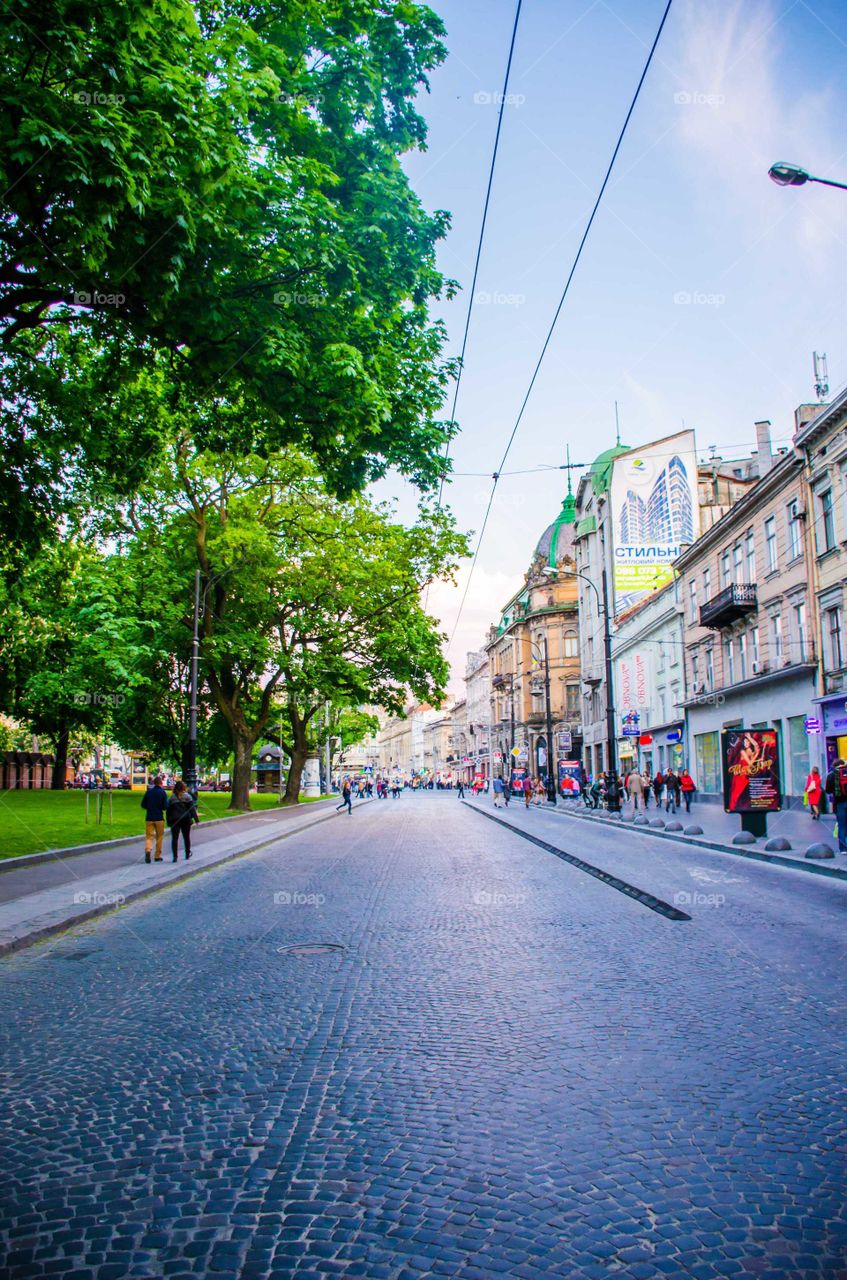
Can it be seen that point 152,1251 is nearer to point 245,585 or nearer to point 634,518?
point 245,585

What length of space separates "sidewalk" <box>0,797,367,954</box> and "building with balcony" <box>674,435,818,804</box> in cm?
1969

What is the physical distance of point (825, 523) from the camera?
101ft

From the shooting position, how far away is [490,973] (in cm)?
A: 747

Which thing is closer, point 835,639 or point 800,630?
point 835,639

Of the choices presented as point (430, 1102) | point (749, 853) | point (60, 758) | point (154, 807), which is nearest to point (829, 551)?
point (749, 853)

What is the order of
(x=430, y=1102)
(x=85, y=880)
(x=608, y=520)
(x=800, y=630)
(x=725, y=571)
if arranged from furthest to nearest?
(x=608, y=520)
(x=725, y=571)
(x=800, y=630)
(x=85, y=880)
(x=430, y=1102)

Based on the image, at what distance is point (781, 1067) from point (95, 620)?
29.1 m

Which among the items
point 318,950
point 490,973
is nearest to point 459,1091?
point 490,973

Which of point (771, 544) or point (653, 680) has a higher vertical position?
point (771, 544)

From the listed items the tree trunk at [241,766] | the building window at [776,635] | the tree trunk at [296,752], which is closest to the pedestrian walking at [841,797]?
the building window at [776,635]

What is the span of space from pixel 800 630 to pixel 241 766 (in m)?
22.5

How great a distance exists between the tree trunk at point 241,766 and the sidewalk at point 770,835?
13.8 m

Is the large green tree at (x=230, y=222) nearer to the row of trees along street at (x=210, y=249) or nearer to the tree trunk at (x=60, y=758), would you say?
the row of trees along street at (x=210, y=249)

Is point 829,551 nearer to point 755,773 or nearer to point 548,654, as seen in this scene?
point 755,773
